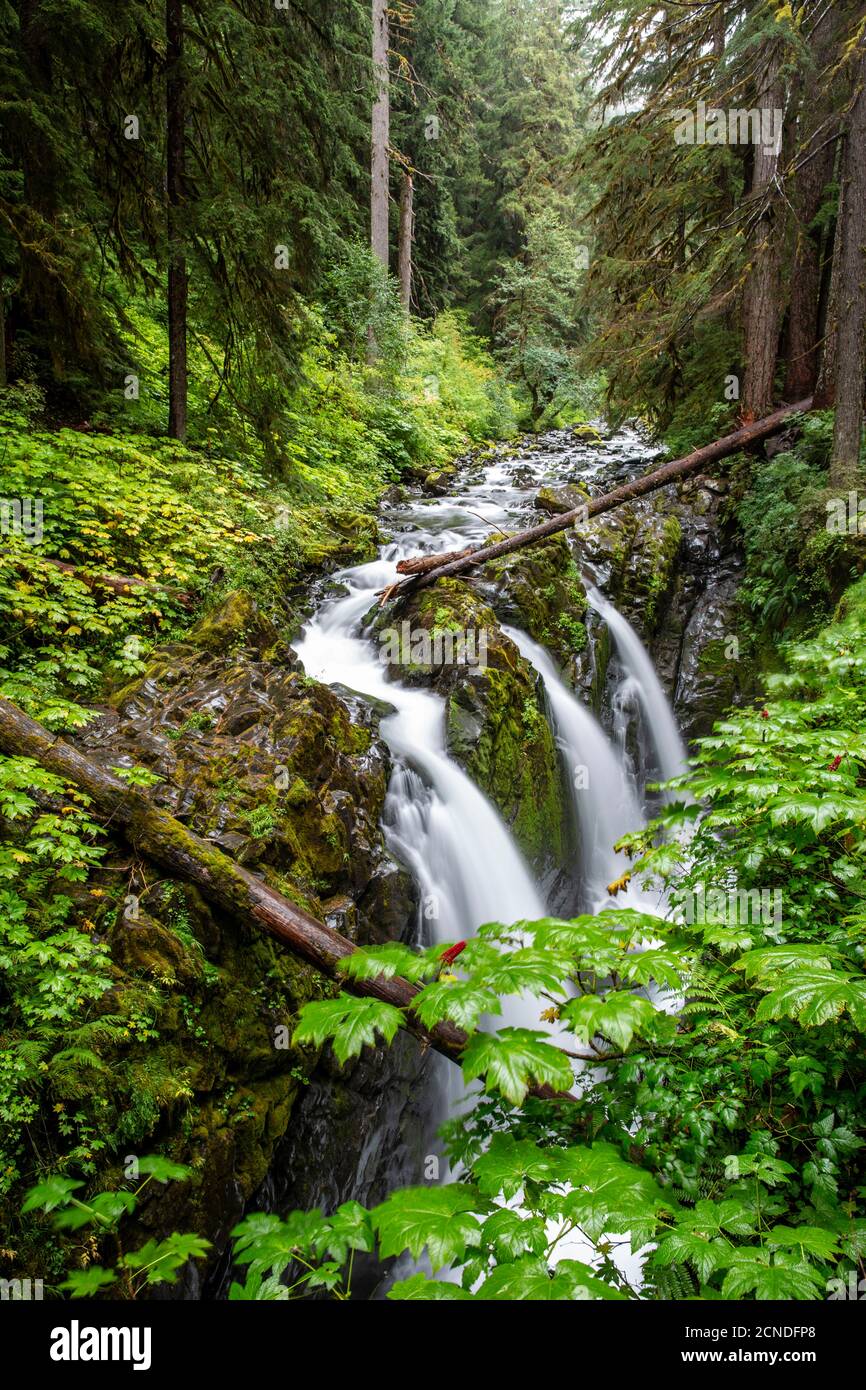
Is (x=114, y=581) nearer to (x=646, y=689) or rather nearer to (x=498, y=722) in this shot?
(x=498, y=722)

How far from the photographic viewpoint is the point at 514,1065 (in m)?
1.56

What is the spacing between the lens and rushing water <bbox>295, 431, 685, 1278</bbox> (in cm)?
587

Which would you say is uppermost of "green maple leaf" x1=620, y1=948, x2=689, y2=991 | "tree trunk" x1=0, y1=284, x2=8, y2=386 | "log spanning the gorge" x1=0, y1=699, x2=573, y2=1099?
"tree trunk" x1=0, y1=284, x2=8, y2=386

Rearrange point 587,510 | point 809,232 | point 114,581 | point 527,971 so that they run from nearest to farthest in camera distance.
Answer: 1. point 527,971
2. point 114,581
3. point 587,510
4. point 809,232

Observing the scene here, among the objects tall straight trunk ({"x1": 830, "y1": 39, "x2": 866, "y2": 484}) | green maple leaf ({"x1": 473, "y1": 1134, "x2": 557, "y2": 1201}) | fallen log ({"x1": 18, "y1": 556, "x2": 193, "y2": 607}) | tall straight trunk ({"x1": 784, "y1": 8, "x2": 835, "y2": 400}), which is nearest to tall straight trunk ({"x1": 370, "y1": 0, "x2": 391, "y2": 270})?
tall straight trunk ({"x1": 784, "y1": 8, "x2": 835, "y2": 400})

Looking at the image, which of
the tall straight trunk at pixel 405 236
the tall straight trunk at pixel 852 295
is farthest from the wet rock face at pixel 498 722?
the tall straight trunk at pixel 405 236

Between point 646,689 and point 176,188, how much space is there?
28.4ft

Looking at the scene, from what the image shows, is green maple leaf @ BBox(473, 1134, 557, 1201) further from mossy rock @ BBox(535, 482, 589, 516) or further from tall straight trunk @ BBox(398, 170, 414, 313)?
tall straight trunk @ BBox(398, 170, 414, 313)

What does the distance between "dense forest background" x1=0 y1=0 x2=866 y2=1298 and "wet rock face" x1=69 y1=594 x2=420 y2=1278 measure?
0.13 feet

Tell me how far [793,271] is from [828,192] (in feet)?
4.63

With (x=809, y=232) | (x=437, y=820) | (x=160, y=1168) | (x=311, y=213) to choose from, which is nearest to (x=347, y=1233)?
(x=160, y=1168)

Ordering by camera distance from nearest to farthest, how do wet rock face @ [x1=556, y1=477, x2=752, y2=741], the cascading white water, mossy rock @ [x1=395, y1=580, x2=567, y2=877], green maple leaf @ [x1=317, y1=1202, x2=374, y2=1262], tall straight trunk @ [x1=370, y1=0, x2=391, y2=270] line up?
green maple leaf @ [x1=317, y1=1202, x2=374, y2=1262] → mossy rock @ [x1=395, y1=580, x2=567, y2=877] → the cascading white water → wet rock face @ [x1=556, y1=477, x2=752, y2=741] → tall straight trunk @ [x1=370, y1=0, x2=391, y2=270]

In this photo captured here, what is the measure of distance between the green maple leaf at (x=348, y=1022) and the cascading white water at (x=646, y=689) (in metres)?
8.50
